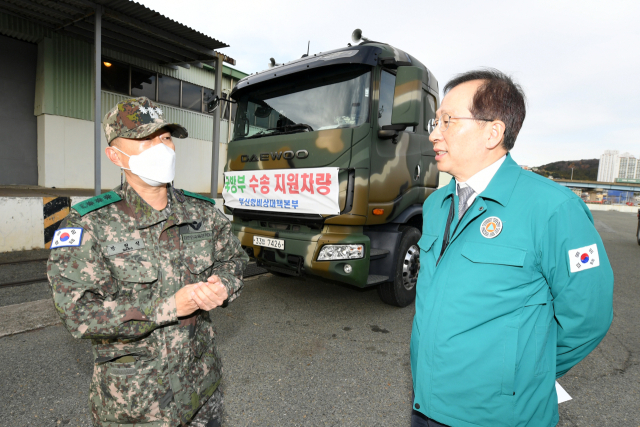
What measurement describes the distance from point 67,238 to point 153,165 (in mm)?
409

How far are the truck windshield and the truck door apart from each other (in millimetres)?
219

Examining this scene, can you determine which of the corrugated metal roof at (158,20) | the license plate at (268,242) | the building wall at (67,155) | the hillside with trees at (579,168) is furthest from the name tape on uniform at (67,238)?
the hillside with trees at (579,168)

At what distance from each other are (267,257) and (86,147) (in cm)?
980

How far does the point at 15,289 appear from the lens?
14.0 feet

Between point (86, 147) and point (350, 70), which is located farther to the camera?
point (86, 147)

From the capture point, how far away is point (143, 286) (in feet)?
4.41

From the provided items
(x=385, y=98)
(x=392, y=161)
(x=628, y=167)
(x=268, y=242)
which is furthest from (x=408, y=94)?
(x=628, y=167)

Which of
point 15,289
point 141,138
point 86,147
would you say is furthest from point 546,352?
point 86,147

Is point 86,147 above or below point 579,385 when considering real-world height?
above

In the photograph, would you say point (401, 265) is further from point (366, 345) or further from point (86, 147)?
point (86, 147)

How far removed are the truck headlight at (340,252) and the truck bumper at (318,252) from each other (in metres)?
0.04

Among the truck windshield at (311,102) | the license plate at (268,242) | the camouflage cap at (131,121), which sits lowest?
the license plate at (268,242)

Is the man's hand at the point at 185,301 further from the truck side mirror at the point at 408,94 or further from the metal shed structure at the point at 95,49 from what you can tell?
the metal shed structure at the point at 95,49

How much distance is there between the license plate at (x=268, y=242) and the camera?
3816 millimetres
